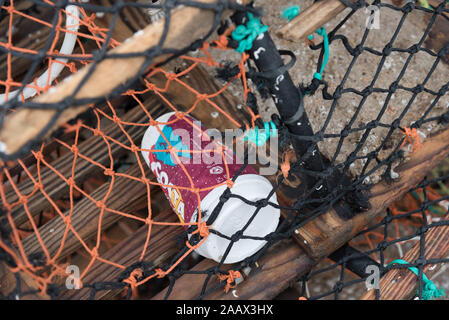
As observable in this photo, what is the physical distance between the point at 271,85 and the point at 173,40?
0.20 m

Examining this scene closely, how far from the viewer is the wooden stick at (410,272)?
0.86 metres

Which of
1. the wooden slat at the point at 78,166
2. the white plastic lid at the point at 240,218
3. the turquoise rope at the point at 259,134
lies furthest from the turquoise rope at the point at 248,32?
the wooden slat at the point at 78,166

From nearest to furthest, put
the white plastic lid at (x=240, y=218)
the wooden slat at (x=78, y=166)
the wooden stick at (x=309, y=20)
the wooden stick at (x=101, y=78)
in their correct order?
the wooden stick at (x=101, y=78), the wooden stick at (x=309, y=20), the white plastic lid at (x=240, y=218), the wooden slat at (x=78, y=166)

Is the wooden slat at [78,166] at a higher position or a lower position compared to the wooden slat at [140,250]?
higher

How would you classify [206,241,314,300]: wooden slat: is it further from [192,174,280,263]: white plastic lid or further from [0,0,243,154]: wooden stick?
[0,0,243,154]: wooden stick

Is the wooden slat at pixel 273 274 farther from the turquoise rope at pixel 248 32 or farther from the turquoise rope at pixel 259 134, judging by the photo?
the turquoise rope at pixel 248 32

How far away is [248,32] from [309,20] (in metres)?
0.12

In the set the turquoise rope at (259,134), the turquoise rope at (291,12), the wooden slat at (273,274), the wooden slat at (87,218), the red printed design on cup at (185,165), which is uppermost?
the turquoise rope at (291,12)

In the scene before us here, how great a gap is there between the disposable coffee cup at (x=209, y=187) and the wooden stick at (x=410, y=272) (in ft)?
0.87

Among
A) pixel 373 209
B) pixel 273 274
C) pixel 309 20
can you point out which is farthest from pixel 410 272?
pixel 309 20

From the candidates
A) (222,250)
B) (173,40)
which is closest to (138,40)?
(173,40)

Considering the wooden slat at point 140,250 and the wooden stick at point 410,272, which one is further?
the wooden slat at point 140,250

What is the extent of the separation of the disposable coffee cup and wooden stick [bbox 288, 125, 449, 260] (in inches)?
4.2

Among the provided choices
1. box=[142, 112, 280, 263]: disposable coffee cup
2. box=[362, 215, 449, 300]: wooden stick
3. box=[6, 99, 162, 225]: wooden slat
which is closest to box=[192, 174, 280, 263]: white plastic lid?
box=[142, 112, 280, 263]: disposable coffee cup
